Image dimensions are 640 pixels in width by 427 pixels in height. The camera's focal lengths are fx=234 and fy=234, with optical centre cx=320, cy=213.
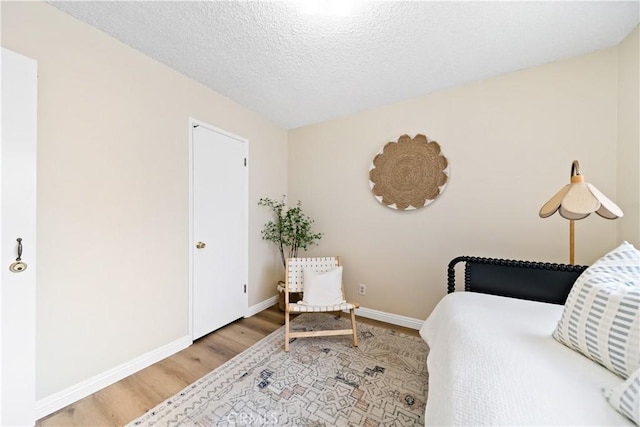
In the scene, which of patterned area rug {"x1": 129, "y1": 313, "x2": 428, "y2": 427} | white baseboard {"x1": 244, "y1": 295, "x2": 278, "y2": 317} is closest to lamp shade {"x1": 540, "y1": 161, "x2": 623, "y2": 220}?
patterned area rug {"x1": 129, "y1": 313, "x2": 428, "y2": 427}

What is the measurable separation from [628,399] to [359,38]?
2.05 meters

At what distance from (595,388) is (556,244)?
63.2 inches

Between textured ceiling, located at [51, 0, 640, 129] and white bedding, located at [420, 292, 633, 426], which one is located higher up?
textured ceiling, located at [51, 0, 640, 129]

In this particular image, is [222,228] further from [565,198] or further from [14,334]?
[565,198]

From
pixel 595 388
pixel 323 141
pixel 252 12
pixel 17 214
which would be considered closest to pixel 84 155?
pixel 17 214

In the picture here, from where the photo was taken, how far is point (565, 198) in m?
1.36

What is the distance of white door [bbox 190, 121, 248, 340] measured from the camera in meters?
2.19

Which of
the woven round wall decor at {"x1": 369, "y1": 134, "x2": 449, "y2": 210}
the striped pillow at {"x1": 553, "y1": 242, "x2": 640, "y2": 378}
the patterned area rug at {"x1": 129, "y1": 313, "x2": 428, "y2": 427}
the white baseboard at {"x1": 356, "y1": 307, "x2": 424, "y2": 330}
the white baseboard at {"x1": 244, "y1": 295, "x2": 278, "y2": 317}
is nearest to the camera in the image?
the striped pillow at {"x1": 553, "y1": 242, "x2": 640, "y2": 378}

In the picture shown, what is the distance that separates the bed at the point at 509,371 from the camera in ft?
2.05

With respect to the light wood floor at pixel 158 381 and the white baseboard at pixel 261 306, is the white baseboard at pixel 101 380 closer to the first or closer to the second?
the light wood floor at pixel 158 381

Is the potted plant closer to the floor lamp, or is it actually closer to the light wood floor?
the light wood floor

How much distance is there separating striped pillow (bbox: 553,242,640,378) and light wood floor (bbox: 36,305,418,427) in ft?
5.18

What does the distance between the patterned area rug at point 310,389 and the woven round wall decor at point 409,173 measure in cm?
138

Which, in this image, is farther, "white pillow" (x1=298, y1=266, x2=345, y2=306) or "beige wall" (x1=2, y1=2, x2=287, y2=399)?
"white pillow" (x1=298, y1=266, x2=345, y2=306)
